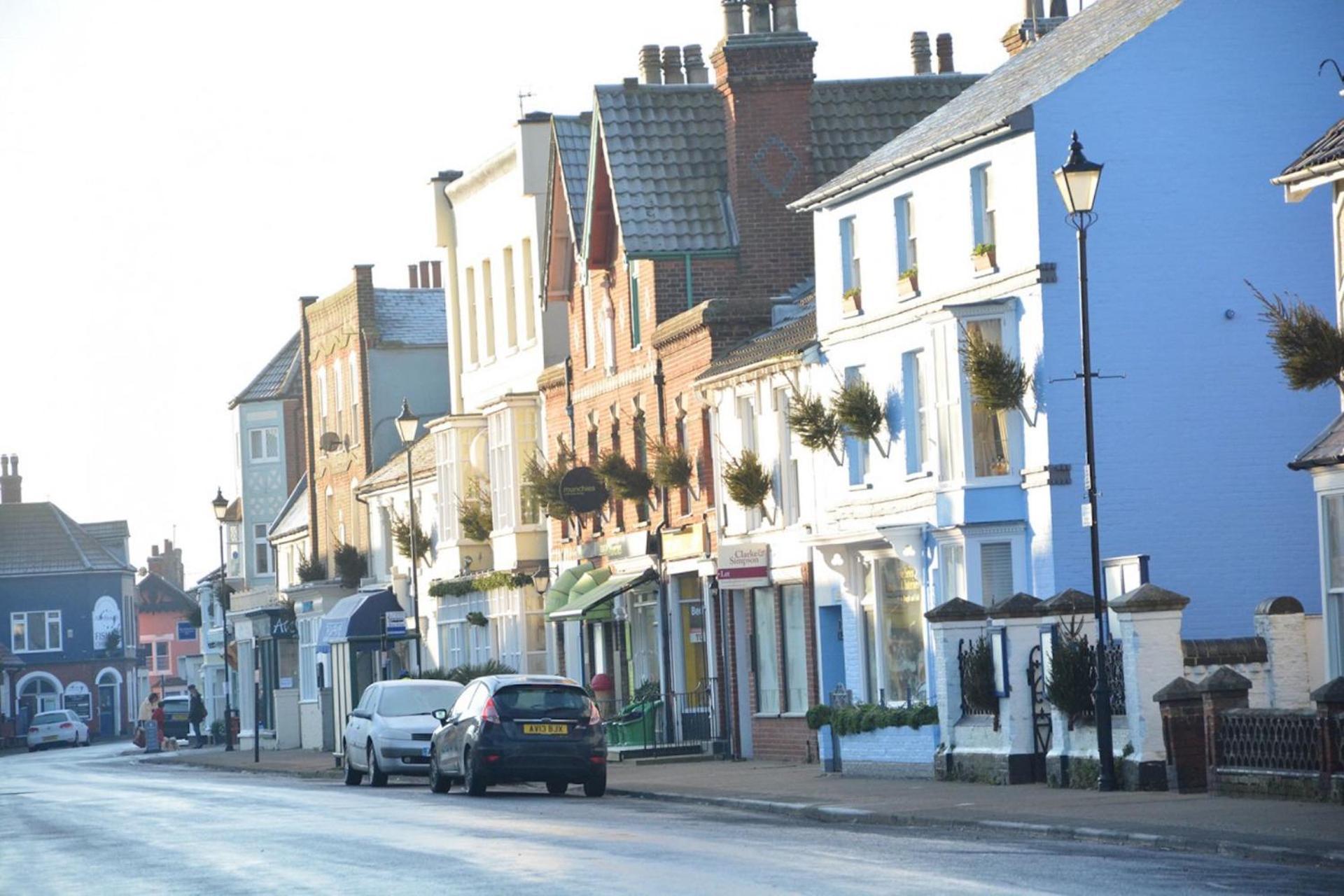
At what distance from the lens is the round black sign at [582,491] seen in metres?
46.7

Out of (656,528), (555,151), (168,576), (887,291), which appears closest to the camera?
(887,291)

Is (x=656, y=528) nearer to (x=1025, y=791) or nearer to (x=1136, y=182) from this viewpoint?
(x=1136, y=182)

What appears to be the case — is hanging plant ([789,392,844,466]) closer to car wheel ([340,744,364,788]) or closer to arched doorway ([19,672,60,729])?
car wheel ([340,744,364,788])

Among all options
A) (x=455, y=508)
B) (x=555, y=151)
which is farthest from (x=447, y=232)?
(x=555, y=151)

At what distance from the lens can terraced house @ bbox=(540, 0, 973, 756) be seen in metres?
42.9

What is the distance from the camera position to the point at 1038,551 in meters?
31.9

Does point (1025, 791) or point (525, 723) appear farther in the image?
point (525, 723)

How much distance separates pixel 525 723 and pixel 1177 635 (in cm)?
927

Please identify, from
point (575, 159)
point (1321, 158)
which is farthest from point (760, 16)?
point (1321, 158)

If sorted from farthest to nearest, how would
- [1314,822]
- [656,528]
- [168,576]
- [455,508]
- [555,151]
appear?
[168,576] → [455,508] → [555,151] → [656,528] → [1314,822]

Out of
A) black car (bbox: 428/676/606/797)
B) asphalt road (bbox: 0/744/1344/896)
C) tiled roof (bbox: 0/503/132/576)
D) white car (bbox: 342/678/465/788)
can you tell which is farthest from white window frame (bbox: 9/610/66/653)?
black car (bbox: 428/676/606/797)

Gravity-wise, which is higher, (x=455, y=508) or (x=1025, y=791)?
(x=455, y=508)

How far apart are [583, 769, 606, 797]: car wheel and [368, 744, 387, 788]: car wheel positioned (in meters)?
6.26

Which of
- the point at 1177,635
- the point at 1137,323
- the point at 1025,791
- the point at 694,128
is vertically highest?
the point at 694,128
